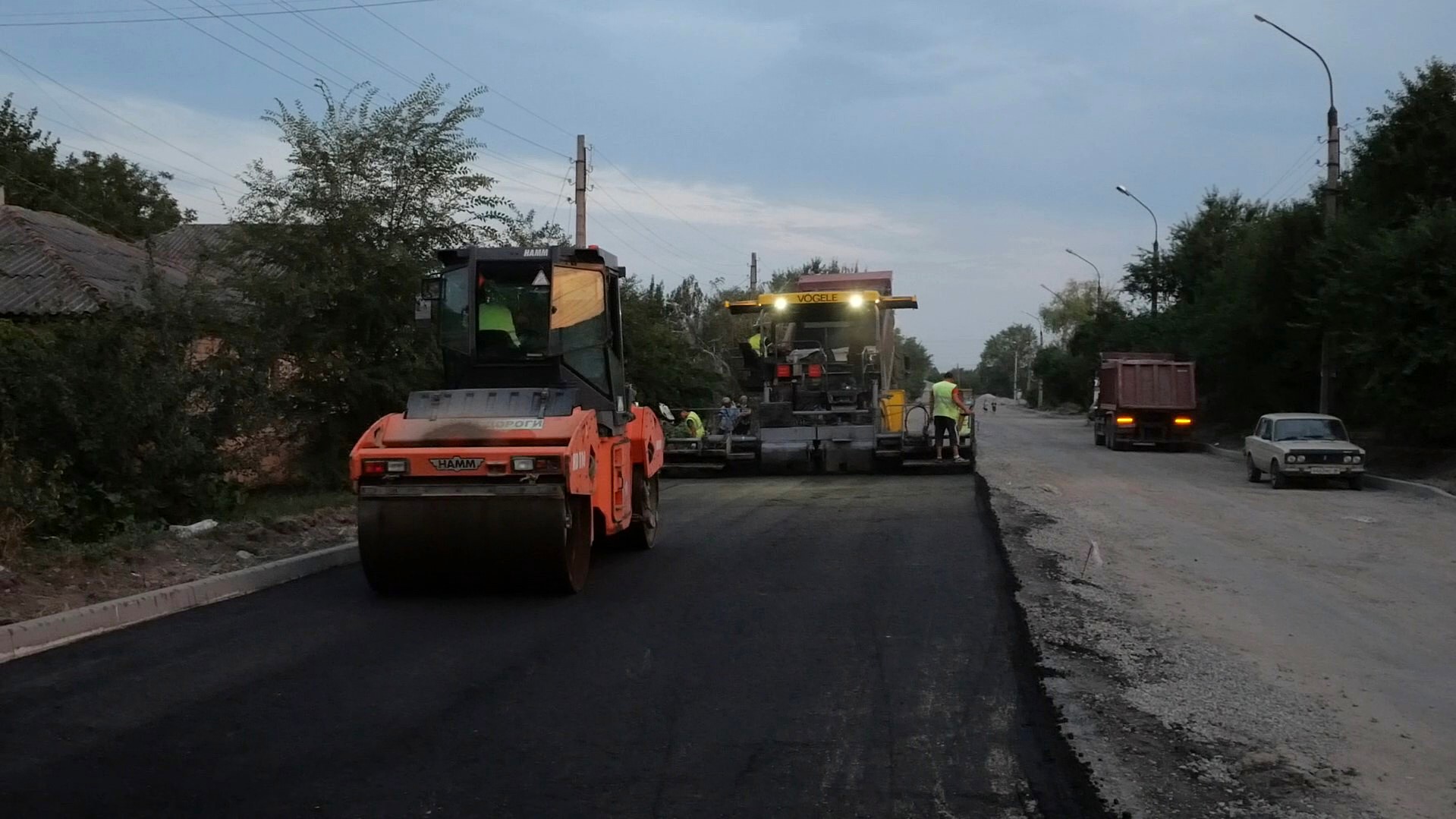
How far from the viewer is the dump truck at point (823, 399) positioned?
73.2ft

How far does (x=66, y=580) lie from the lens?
30.9ft

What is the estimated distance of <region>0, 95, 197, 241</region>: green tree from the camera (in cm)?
4353

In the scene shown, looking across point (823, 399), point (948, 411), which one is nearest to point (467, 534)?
point (948, 411)

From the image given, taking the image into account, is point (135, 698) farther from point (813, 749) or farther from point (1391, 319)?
point (1391, 319)

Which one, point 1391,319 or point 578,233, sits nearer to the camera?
point 1391,319

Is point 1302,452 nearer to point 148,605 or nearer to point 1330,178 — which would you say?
point 1330,178

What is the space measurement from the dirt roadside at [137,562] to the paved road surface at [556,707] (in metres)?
0.71

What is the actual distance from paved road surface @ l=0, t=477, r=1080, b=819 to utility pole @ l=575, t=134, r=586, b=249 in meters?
19.7

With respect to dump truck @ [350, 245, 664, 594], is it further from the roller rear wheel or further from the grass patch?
the grass patch

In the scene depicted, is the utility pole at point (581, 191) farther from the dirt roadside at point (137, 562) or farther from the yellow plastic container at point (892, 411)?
the dirt roadside at point (137, 562)

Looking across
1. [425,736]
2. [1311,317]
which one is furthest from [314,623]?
[1311,317]

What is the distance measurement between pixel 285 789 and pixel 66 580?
5.02 metres

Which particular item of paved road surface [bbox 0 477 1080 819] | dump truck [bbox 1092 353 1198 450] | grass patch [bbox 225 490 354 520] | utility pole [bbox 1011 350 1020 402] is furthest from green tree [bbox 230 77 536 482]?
utility pole [bbox 1011 350 1020 402]

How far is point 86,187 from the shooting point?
47031 mm
